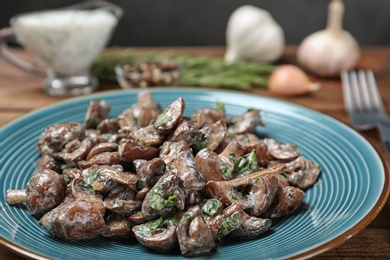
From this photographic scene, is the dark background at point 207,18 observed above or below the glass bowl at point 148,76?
below

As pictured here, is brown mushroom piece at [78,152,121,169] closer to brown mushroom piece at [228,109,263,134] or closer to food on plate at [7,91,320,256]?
food on plate at [7,91,320,256]

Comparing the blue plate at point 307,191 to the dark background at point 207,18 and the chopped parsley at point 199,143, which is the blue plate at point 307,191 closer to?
the chopped parsley at point 199,143

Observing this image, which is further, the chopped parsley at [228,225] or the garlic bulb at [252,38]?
the garlic bulb at [252,38]

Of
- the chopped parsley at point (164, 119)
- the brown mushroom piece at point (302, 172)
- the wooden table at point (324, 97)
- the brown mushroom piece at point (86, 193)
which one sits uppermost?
the chopped parsley at point (164, 119)

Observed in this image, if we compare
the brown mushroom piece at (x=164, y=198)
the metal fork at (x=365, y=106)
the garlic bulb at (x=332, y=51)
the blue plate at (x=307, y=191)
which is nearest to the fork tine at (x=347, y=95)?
the metal fork at (x=365, y=106)

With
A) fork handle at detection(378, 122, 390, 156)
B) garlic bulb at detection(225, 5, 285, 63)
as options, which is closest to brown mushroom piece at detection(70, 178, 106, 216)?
fork handle at detection(378, 122, 390, 156)

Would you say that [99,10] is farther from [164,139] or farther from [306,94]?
[164,139]

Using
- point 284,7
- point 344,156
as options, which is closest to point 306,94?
point 344,156

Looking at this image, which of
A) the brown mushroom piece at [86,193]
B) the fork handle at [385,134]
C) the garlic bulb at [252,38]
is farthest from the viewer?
the garlic bulb at [252,38]
